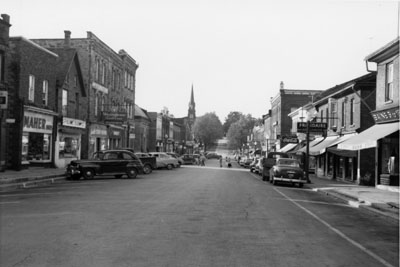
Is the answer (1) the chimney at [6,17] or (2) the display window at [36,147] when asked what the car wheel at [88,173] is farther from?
(1) the chimney at [6,17]

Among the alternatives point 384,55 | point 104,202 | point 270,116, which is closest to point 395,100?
point 384,55

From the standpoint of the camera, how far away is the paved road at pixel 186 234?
7320mm

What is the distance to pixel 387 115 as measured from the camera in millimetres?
23141

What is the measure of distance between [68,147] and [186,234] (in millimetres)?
30192

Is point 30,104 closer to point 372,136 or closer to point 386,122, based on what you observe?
point 372,136

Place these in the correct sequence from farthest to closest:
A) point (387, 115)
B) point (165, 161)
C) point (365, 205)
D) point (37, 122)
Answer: point (165, 161) → point (37, 122) → point (387, 115) → point (365, 205)

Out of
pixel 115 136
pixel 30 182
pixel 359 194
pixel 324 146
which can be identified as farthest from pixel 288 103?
pixel 30 182

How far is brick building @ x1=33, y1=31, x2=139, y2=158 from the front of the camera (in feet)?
142

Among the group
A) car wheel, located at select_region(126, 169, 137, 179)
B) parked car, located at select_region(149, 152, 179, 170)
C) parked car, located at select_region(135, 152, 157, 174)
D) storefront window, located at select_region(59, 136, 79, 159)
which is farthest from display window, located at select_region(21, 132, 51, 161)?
parked car, located at select_region(149, 152, 179, 170)

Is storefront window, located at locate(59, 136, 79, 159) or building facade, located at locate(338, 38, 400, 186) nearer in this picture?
building facade, located at locate(338, 38, 400, 186)

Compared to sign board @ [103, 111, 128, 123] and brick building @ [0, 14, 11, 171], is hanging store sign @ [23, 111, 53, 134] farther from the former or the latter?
sign board @ [103, 111, 128, 123]

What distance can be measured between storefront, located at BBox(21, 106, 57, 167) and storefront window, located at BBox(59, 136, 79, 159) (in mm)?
2046

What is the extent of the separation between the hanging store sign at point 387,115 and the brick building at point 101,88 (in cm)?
2551

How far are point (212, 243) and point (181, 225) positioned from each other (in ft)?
6.56
